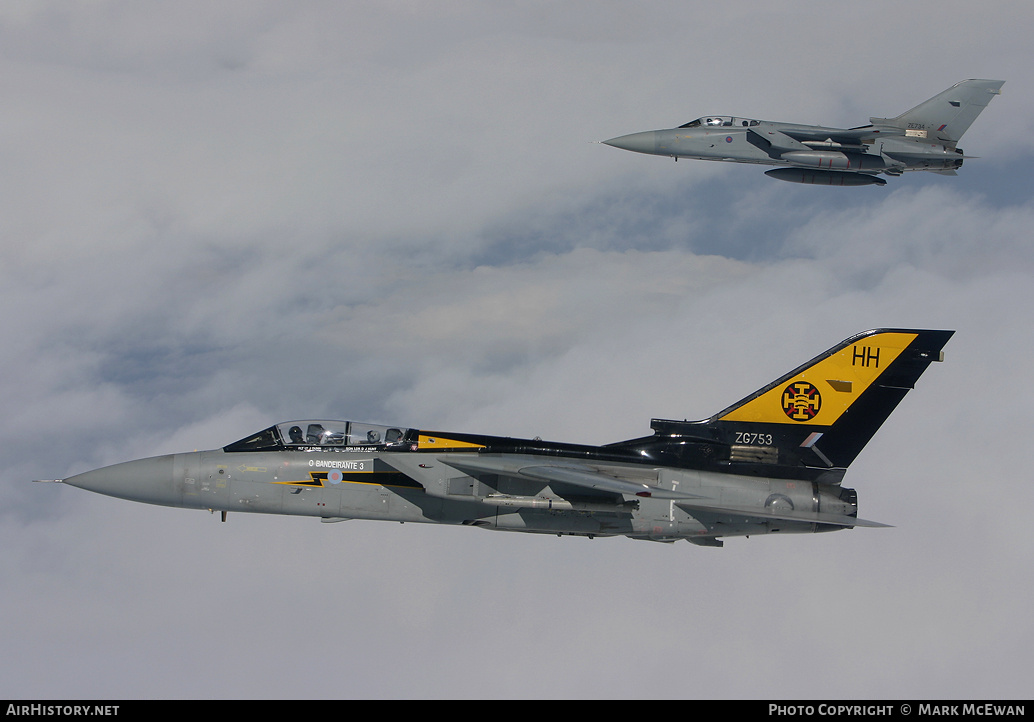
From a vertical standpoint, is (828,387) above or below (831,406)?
above

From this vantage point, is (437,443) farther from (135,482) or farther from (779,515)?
(779,515)

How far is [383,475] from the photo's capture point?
64.6 ft

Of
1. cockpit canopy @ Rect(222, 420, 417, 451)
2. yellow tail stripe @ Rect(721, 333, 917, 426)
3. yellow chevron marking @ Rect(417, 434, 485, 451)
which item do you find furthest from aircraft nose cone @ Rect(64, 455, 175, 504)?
yellow tail stripe @ Rect(721, 333, 917, 426)

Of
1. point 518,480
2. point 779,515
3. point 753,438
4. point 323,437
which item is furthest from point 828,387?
point 323,437

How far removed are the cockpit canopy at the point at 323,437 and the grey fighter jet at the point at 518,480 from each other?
2 cm

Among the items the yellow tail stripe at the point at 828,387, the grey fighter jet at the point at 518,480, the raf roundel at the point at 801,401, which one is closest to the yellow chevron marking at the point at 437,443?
the grey fighter jet at the point at 518,480

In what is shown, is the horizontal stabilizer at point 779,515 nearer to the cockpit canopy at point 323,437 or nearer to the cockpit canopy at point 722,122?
the cockpit canopy at point 323,437

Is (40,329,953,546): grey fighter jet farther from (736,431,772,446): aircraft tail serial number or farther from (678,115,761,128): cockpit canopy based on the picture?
(678,115,761,128): cockpit canopy

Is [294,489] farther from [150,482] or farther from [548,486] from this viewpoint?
[548,486]

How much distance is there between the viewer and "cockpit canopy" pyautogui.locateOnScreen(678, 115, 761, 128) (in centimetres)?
3478

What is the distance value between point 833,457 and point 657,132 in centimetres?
1879

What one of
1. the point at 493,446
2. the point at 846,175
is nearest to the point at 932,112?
the point at 846,175

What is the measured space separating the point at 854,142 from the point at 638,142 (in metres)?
8.38

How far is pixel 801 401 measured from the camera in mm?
21266
